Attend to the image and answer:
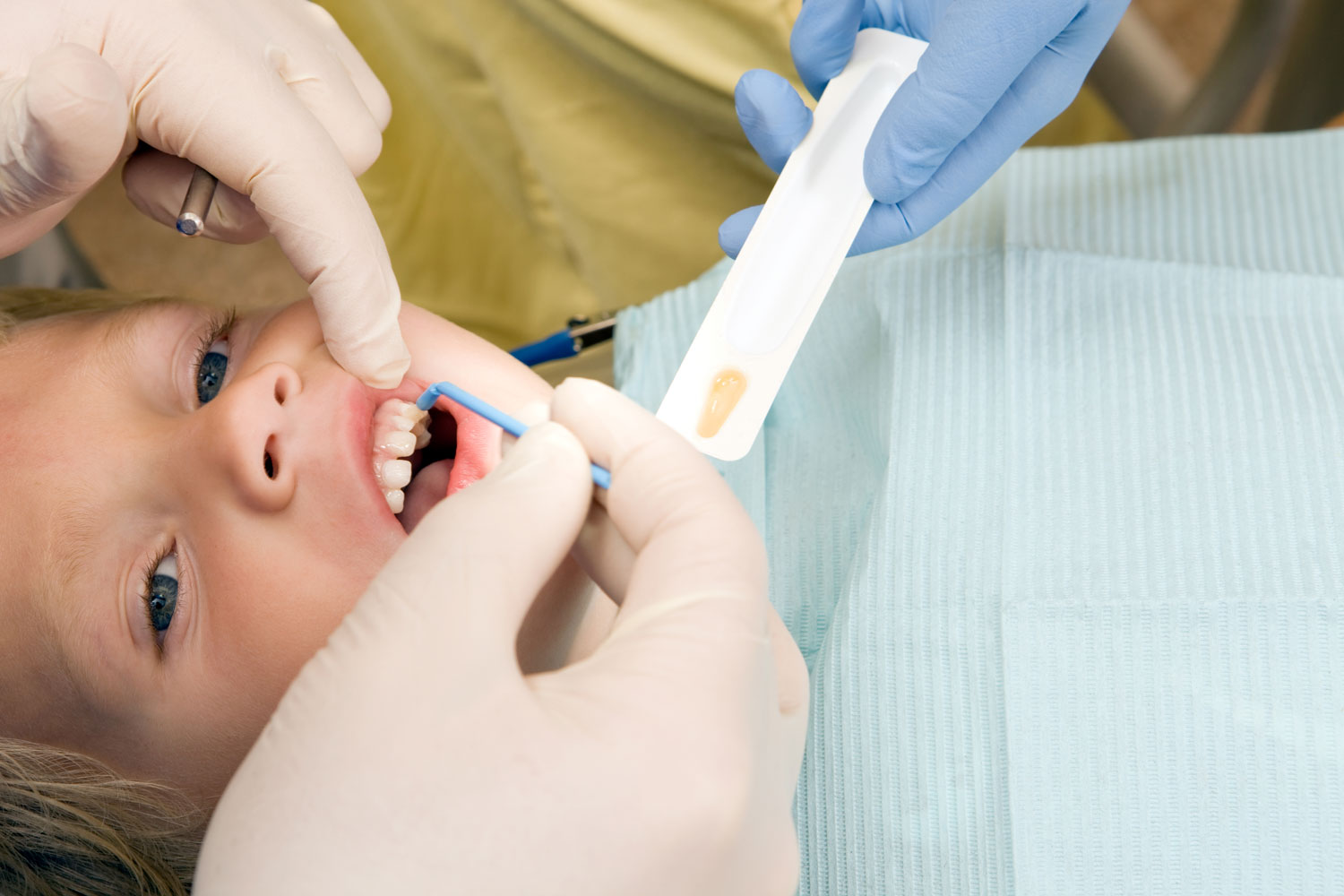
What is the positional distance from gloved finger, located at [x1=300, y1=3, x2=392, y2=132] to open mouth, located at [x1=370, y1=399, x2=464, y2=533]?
0.38 metres

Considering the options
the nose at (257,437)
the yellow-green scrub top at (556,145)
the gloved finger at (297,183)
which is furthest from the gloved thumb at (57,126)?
the yellow-green scrub top at (556,145)

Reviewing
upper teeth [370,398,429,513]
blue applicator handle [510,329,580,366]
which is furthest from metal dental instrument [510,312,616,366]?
upper teeth [370,398,429,513]

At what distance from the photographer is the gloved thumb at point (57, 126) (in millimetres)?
733

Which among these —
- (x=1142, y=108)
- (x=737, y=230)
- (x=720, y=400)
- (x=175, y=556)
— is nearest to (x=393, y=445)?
(x=175, y=556)

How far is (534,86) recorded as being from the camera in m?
1.34

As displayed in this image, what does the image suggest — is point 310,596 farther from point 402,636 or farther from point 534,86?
point 534,86

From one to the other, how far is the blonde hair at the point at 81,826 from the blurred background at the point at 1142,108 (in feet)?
2.60

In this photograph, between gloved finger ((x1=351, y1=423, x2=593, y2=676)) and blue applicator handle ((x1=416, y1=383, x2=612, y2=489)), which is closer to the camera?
gloved finger ((x1=351, y1=423, x2=593, y2=676))

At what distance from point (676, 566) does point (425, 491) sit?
18.2 inches

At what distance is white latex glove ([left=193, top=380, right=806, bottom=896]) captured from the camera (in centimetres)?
57

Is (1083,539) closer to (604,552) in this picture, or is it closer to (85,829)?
(604,552)

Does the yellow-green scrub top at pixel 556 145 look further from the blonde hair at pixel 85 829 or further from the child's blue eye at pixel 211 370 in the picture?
the blonde hair at pixel 85 829

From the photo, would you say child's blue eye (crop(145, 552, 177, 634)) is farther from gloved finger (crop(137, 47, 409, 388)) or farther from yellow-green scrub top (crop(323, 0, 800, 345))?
yellow-green scrub top (crop(323, 0, 800, 345))

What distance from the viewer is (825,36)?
3.35 feet
